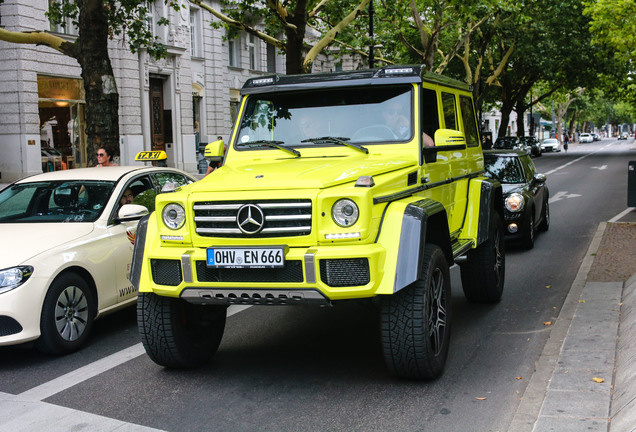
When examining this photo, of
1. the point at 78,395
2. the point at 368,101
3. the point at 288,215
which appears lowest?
the point at 78,395

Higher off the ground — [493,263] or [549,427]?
[493,263]

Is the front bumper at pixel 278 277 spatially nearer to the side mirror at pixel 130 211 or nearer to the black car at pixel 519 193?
the side mirror at pixel 130 211

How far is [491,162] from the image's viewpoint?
1245 centimetres

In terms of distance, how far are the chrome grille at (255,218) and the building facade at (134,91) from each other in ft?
44.3

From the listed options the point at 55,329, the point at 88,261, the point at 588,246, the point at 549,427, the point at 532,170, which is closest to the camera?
the point at 549,427

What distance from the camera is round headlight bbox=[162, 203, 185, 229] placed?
5180mm

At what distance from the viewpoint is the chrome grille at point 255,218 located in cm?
489

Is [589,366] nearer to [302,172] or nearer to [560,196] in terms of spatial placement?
[302,172]

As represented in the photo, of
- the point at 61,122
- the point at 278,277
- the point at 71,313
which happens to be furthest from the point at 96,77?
the point at 61,122

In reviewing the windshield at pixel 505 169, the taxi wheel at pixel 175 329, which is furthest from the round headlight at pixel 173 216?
the windshield at pixel 505 169

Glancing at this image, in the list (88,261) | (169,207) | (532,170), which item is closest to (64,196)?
(88,261)

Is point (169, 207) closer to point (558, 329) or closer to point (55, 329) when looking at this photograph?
point (55, 329)

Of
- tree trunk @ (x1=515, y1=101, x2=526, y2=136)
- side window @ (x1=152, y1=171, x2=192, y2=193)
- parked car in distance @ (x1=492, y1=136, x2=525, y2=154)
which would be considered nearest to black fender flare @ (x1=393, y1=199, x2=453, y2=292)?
side window @ (x1=152, y1=171, x2=192, y2=193)

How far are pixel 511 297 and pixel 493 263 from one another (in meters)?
0.89
